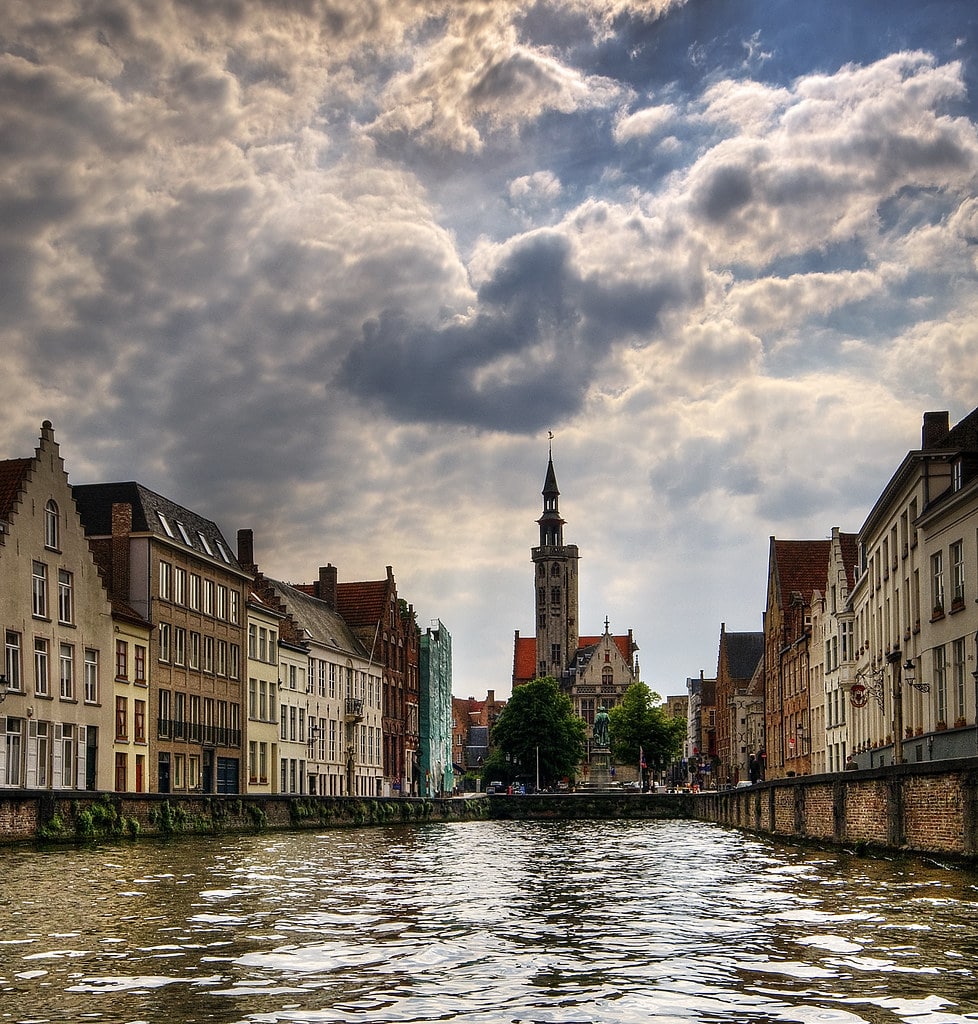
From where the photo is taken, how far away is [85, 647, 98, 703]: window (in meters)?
55.8

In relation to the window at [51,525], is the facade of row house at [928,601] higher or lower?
lower

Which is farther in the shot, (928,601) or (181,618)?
(181,618)

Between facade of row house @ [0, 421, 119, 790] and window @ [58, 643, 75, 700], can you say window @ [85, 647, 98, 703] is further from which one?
window @ [58, 643, 75, 700]

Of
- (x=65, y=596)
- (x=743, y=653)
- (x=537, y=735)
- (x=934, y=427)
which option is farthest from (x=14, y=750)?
(x=743, y=653)

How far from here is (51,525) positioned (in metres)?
53.5

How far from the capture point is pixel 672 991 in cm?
1098

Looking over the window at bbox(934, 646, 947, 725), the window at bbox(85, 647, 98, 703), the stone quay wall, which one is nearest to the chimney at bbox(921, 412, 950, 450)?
the window at bbox(934, 646, 947, 725)

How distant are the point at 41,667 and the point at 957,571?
104 feet

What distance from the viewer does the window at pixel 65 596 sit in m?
53.6

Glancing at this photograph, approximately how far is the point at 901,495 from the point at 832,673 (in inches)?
1247

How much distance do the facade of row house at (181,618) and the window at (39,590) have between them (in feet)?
32.3

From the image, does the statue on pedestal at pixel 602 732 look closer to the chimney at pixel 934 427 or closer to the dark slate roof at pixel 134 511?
the dark slate roof at pixel 134 511

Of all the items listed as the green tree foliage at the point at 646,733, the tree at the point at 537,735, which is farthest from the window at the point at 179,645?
the green tree foliage at the point at 646,733

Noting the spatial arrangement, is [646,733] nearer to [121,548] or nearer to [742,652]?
[742,652]
